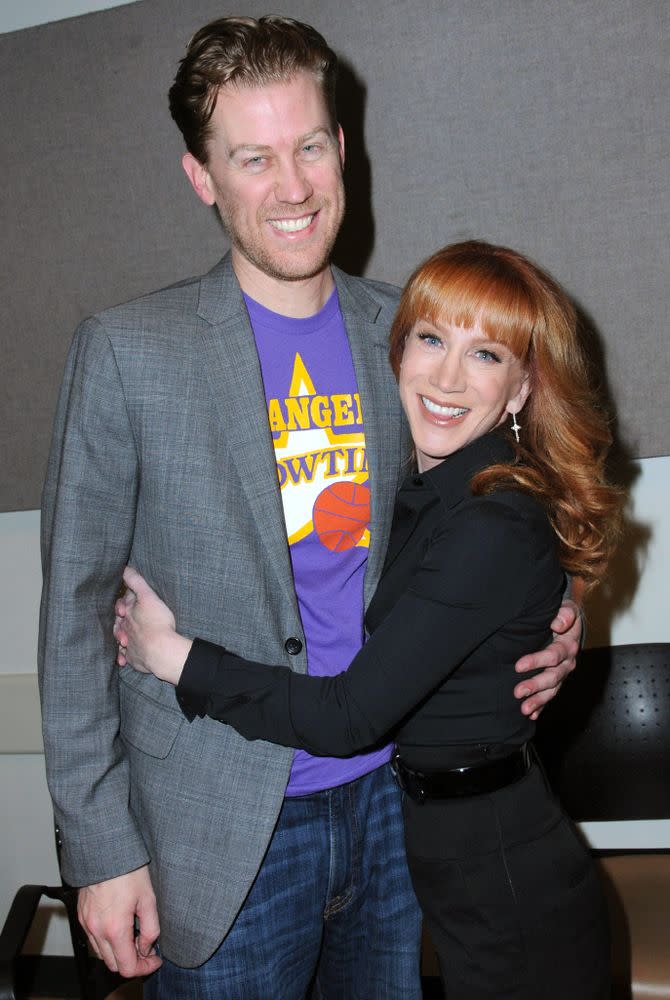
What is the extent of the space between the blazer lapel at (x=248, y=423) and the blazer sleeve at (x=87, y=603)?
0.15 metres

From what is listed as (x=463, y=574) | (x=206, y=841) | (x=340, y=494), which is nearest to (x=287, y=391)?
(x=340, y=494)

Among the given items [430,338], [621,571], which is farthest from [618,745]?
[430,338]

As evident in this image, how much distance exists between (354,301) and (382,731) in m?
0.74

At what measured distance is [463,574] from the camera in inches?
51.9

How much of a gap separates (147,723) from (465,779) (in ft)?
1.57

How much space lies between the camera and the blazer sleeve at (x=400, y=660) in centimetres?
132

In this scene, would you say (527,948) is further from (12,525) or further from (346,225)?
(12,525)

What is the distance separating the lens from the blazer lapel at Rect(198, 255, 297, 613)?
1.42 metres

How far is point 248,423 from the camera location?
144 centimetres

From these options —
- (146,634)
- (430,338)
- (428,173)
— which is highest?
(428,173)

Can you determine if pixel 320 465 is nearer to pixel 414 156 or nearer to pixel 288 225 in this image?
pixel 288 225

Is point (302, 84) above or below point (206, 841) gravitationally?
above

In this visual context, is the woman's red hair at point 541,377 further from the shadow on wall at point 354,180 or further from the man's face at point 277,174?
the shadow on wall at point 354,180

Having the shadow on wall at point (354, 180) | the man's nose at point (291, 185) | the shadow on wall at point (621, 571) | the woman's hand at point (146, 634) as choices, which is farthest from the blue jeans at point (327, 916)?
the shadow on wall at point (354, 180)
